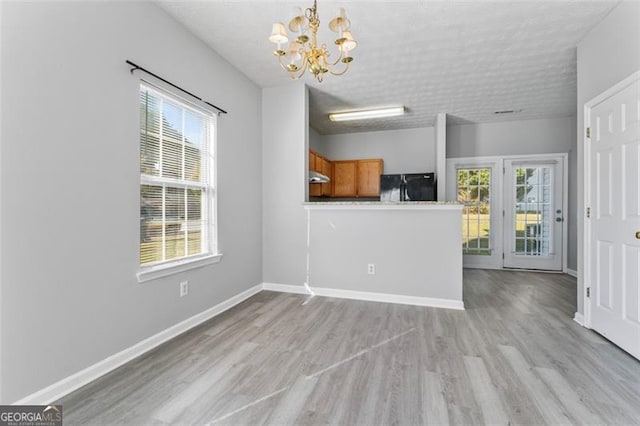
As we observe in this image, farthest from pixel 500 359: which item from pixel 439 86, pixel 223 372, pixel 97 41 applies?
pixel 97 41

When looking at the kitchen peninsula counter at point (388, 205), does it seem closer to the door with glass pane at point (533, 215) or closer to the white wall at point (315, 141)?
the white wall at point (315, 141)

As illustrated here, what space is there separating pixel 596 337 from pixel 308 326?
2548mm

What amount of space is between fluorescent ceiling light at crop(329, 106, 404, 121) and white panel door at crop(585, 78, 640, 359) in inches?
97.9

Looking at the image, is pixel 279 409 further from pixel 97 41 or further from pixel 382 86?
pixel 382 86

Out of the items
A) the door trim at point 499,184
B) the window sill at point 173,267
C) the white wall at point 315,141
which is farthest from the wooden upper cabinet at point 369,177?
the window sill at point 173,267

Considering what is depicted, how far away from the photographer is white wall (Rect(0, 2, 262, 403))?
1486 millimetres

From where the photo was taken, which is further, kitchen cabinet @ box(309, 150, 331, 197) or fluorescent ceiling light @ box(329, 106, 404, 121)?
kitchen cabinet @ box(309, 150, 331, 197)

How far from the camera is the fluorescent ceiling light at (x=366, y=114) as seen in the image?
15.2ft

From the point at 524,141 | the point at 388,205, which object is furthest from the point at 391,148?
the point at 388,205

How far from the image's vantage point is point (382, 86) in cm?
378

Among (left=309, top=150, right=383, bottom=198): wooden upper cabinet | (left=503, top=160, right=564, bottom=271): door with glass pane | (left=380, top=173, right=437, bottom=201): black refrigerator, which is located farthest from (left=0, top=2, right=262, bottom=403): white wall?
(left=503, top=160, right=564, bottom=271): door with glass pane

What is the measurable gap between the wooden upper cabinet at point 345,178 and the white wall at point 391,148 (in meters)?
0.32

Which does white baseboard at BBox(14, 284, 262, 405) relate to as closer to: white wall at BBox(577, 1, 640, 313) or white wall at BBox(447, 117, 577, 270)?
white wall at BBox(577, 1, 640, 313)

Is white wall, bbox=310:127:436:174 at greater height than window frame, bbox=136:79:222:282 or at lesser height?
greater
